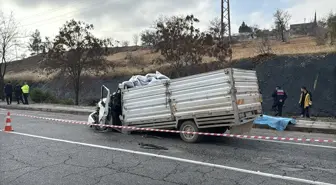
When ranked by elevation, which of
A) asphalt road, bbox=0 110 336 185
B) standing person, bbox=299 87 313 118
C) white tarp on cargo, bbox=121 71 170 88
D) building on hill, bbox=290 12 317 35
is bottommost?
asphalt road, bbox=0 110 336 185

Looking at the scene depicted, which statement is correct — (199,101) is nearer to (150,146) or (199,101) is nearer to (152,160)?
(150,146)

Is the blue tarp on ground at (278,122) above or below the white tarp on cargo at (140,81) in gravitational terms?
below

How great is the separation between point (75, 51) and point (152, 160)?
60.6 feet

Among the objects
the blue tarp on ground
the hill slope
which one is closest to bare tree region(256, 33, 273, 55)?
the hill slope

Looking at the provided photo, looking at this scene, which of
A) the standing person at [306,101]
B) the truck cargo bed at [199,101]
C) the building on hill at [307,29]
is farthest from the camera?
the building on hill at [307,29]

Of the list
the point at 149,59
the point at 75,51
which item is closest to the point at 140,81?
the point at 75,51

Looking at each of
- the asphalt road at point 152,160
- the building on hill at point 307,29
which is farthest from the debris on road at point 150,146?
the building on hill at point 307,29

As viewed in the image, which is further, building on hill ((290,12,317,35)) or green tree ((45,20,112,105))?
building on hill ((290,12,317,35))

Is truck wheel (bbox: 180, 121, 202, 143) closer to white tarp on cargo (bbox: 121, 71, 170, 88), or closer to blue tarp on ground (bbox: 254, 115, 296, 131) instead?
white tarp on cargo (bbox: 121, 71, 170, 88)

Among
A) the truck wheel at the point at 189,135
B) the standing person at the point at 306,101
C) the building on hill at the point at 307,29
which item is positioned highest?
the building on hill at the point at 307,29

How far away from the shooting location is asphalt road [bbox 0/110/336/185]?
548 centimetres

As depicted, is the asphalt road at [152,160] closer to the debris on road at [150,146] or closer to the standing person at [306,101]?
the debris on road at [150,146]

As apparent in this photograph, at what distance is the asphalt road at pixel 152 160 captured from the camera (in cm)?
548

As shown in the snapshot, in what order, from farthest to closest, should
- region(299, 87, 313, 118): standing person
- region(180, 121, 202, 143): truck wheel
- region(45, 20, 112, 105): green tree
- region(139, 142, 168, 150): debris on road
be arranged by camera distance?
region(45, 20, 112, 105): green tree < region(299, 87, 313, 118): standing person < region(180, 121, 202, 143): truck wheel < region(139, 142, 168, 150): debris on road
